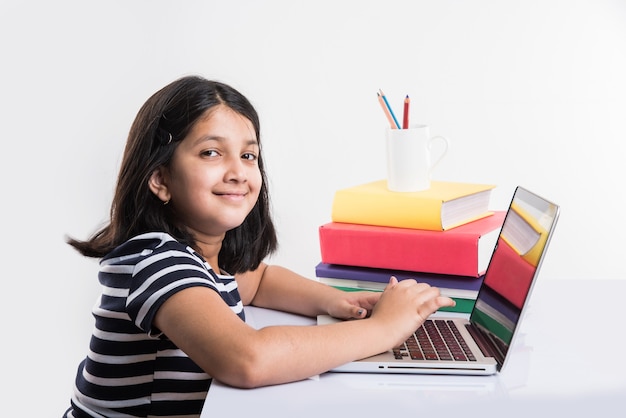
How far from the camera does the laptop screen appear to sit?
0.91 m

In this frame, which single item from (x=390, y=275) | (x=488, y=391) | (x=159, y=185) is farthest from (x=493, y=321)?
(x=159, y=185)

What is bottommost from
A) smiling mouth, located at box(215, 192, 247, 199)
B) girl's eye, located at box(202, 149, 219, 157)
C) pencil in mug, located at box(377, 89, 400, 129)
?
smiling mouth, located at box(215, 192, 247, 199)

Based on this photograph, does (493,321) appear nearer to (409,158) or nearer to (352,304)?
(352,304)

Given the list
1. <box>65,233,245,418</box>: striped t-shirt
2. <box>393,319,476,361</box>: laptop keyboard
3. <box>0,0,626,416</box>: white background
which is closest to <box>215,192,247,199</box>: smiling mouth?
<box>65,233,245,418</box>: striped t-shirt

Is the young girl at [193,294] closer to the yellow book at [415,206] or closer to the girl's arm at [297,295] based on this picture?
the girl's arm at [297,295]

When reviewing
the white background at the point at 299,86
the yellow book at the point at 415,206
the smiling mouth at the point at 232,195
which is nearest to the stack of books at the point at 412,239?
the yellow book at the point at 415,206

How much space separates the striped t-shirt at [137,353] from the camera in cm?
97

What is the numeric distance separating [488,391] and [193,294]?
0.36 metres

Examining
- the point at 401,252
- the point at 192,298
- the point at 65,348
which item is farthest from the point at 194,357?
the point at 65,348

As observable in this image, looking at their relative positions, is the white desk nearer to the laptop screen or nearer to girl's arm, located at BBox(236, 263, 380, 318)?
the laptop screen

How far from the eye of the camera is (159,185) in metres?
1.14

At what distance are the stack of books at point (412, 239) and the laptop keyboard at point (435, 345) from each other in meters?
0.15

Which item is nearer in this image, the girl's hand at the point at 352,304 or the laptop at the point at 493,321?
the laptop at the point at 493,321

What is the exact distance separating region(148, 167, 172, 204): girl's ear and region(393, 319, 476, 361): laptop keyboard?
0.42 meters
